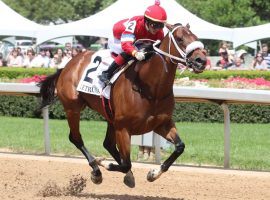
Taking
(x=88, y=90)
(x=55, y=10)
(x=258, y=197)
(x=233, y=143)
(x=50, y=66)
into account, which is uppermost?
(x=88, y=90)

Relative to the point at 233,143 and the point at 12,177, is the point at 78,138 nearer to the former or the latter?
the point at 12,177

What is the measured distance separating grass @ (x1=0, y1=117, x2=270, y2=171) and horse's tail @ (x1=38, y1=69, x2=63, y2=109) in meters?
1.64

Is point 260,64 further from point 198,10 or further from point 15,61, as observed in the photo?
point 198,10

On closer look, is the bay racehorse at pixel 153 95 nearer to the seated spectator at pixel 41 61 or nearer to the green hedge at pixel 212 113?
the green hedge at pixel 212 113

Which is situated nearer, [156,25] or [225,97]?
[156,25]

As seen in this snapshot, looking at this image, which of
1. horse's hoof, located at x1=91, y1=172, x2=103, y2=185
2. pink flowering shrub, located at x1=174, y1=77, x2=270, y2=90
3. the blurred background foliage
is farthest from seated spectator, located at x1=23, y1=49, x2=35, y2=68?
the blurred background foliage

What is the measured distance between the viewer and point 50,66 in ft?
70.7

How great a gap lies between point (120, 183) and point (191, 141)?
333 cm

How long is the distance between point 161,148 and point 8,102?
18.5 ft

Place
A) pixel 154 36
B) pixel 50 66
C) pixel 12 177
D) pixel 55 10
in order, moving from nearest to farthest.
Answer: pixel 154 36 < pixel 12 177 < pixel 50 66 < pixel 55 10

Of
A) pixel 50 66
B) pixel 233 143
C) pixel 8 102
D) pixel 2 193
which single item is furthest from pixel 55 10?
pixel 2 193

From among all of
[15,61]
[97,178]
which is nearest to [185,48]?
[97,178]

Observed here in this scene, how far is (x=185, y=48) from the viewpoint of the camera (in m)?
6.59

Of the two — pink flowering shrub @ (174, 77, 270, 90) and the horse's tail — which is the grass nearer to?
pink flowering shrub @ (174, 77, 270, 90)
